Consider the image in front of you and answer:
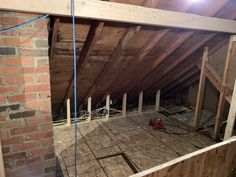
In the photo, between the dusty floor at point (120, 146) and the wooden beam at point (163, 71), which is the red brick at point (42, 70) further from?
the wooden beam at point (163, 71)

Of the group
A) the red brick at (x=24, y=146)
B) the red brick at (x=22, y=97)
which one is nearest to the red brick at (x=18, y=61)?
the red brick at (x=22, y=97)

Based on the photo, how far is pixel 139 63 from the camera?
2.72 meters

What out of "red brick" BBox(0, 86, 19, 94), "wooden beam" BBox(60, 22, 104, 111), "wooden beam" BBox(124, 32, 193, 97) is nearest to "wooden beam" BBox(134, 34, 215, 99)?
"wooden beam" BBox(124, 32, 193, 97)

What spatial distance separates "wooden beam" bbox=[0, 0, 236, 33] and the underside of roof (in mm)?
72

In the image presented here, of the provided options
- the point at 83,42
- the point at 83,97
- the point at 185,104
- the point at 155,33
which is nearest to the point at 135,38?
the point at 155,33

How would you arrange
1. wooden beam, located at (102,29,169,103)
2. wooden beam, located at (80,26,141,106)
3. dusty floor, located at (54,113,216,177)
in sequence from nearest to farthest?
wooden beam, located at (80,26,141,106) → wooden beam, located at (102,29,169,103) → dusty floor, located at (54,113,216,177)

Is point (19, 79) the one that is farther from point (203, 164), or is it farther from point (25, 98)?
point (203, 164)

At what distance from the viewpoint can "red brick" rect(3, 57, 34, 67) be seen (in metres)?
1.29

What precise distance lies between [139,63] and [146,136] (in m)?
1.34

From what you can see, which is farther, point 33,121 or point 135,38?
point 135,38

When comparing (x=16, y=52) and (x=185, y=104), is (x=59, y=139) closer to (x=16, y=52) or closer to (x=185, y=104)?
(x=16, y=52)

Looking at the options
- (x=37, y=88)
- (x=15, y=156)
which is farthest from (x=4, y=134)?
(x=37, y=88)

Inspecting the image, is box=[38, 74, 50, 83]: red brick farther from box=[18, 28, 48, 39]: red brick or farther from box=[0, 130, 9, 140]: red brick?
→ box=[0, 130, 9, 140]: red brick

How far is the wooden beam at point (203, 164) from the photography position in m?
1.16
